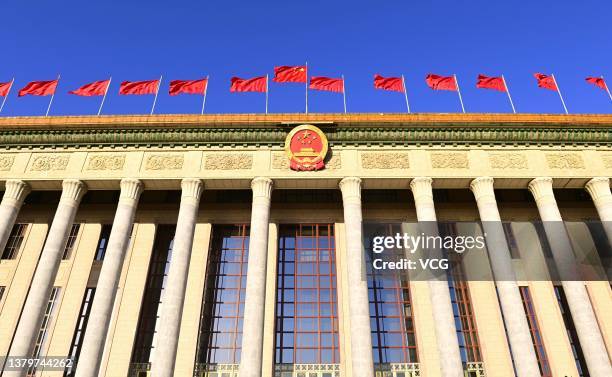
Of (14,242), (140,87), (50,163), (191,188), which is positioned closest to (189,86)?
(140,87)

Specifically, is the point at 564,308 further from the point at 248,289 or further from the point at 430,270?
the point at 248,289

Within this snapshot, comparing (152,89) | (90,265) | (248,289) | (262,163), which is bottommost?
(248,289)

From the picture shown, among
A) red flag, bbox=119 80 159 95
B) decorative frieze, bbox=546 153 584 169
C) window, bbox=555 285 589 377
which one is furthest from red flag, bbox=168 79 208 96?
window, bbox=555 285 589 377

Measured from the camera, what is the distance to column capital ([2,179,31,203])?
21312 mm

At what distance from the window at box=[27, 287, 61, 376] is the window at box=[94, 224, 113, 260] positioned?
8.14 feet

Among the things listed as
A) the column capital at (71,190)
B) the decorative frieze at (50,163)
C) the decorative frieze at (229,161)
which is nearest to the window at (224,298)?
the decorative frieze at (229,161)

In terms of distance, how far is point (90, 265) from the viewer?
914 inches

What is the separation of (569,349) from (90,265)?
24.3m

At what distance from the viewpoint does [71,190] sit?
21250mm

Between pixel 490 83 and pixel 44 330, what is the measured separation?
88.4ft

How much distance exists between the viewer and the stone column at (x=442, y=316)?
17016 millimetres

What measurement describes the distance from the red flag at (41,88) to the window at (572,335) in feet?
96.7

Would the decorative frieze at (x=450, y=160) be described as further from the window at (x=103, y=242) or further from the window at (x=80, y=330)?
the window at (x=80, y=330)

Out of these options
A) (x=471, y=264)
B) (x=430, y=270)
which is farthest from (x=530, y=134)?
(x=430, y=270)
